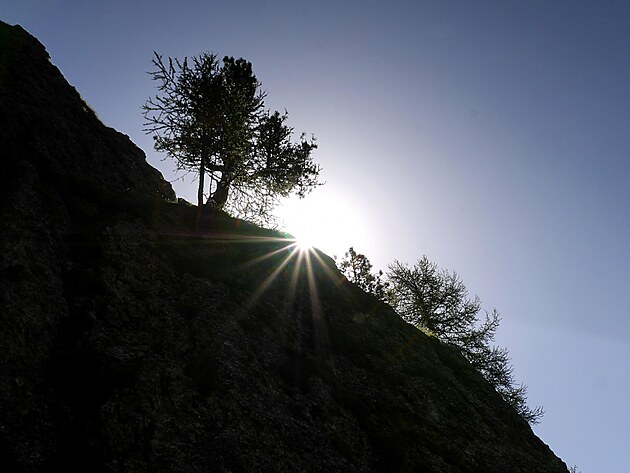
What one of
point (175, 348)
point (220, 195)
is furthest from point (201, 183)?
point (175, 348)

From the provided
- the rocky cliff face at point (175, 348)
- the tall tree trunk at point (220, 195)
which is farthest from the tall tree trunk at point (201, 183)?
the tall tree trunk at point (220, 195)

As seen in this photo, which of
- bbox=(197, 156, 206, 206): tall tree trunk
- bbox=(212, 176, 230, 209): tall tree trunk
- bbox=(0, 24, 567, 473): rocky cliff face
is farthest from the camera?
bbox=(212, 176, 230, 209): tall tree trunk

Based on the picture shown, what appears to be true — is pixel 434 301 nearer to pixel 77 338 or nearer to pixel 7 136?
pixel 77 338

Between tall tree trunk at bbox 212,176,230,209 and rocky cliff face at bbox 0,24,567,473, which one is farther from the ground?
tall tree trunk at bbox 212,176,230,209

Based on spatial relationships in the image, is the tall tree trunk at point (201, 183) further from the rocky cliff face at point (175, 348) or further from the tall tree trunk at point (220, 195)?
the tall tree trunk at point (220, 195)

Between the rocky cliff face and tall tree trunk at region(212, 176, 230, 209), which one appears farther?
tall tree trunk at region(212, 176, 230, 209)

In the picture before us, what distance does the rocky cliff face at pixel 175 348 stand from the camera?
23.2 ft

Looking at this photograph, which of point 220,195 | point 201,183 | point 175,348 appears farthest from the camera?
point 220,195

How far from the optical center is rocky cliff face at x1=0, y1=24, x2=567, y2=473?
7086 mm

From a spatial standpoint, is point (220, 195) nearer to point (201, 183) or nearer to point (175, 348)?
point (201, 183)

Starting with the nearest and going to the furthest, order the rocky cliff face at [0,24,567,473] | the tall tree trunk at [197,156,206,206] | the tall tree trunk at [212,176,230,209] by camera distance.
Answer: the rocky cliff face at [0,24,567,473], the tall tree trunk at [197,156,206,206], the tall tree trunk at [212,176,230,209]

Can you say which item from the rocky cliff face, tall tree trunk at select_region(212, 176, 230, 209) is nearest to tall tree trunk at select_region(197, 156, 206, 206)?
the rocky cliff face

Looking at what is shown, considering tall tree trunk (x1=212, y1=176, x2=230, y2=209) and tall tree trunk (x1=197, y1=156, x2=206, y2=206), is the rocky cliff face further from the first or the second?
tall tree trunk (x1=212, y1=176, x2=230, y2=209)

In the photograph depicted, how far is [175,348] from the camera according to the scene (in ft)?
31.9
